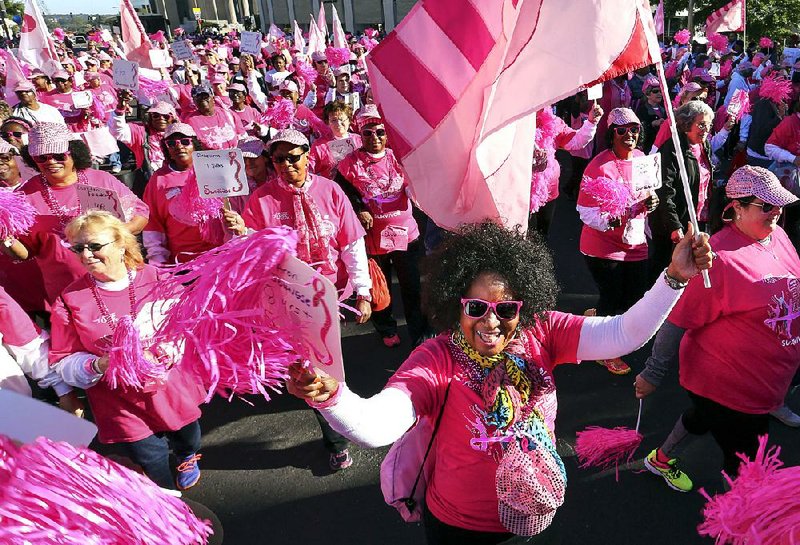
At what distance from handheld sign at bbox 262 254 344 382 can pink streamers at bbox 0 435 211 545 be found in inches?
18.6

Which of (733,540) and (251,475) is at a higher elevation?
(733,540)

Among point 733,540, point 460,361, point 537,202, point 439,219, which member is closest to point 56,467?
point 460,361

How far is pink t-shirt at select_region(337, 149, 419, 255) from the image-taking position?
478 centimetres

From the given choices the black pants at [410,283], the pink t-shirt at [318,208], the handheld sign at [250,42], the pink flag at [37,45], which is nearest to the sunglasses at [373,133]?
the black pants at [410,283]

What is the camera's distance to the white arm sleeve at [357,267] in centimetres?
383

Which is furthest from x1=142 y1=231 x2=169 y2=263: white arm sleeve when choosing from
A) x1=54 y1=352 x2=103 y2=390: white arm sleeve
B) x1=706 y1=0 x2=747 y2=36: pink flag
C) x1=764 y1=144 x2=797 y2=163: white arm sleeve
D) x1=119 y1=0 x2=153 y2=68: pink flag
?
x1=706 y1=0 x2=747 y2=36: pink flag

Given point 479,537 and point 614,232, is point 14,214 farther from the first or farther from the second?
point 614,232

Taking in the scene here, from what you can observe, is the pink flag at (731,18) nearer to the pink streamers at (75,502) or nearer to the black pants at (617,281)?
the black pants at (617,281)

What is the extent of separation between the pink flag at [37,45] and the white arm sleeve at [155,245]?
25.9 ft

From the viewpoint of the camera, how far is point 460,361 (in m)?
2.02

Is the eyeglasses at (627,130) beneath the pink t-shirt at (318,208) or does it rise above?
above

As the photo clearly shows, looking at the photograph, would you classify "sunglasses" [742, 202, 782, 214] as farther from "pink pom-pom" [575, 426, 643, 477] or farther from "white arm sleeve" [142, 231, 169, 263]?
"white arm sleeve" [142, 231, 169, 263]

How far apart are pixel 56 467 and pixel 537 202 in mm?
5128

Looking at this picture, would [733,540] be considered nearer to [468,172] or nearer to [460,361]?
[460,361]
